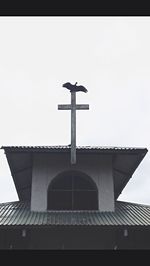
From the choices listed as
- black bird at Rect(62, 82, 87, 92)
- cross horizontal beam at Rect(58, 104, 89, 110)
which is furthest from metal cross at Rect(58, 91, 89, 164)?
black bird at Rect(62, 82, 87, 92)

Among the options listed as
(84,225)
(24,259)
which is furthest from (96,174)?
(24,259)

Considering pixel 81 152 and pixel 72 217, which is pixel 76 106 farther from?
pixel 72 217

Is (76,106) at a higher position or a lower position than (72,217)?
higher

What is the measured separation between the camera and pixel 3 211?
1318 centimetres

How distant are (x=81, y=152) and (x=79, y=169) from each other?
27.0 inches

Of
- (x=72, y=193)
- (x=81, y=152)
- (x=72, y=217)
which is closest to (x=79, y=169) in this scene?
(x=81, y=152)

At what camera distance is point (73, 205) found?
13.8m

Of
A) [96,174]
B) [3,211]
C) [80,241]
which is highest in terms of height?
[96,174]

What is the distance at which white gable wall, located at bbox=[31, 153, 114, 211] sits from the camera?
45.4 feet

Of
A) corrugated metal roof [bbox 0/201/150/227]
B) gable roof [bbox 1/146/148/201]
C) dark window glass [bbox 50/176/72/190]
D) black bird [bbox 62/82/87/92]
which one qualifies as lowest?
corrugated metal roof [bbox 0/201/150/227]

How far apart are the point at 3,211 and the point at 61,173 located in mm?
2392

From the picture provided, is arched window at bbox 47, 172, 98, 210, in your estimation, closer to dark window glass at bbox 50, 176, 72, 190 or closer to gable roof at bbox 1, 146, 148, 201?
dark window glass at bbox 50, 176, 72, 190

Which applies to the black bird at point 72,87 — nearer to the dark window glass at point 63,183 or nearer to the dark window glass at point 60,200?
the dark window glass at point 63,183

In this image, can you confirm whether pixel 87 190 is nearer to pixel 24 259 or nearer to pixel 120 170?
pixel 120 170
